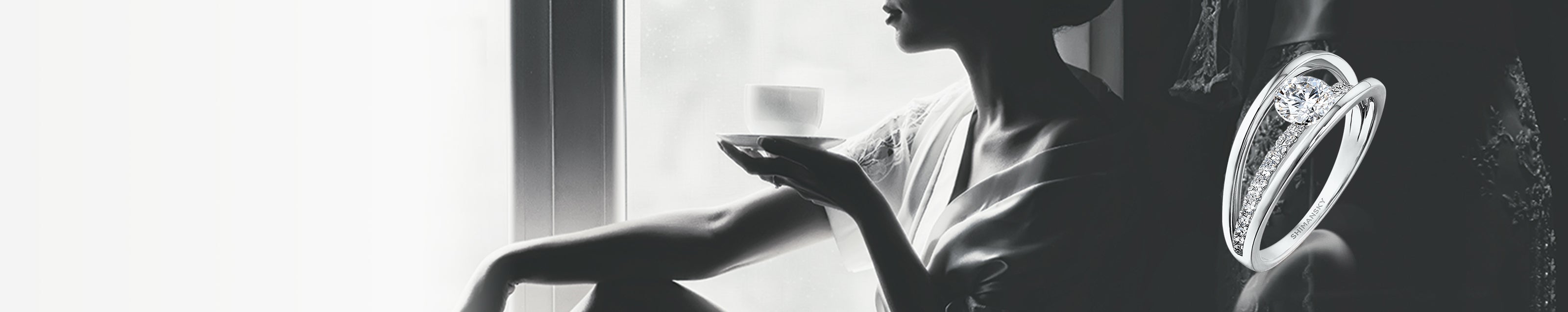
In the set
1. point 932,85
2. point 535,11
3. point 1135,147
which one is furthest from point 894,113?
point 535,11

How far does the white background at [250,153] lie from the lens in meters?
0.64

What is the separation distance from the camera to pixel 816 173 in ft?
2.36

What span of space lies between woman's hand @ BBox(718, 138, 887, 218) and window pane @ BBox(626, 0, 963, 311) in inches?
8.7

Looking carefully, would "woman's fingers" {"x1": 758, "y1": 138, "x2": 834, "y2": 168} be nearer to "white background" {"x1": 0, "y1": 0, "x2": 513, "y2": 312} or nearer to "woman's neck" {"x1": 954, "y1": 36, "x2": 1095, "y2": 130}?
"woman's neck" {"x1": 954, "y1": 36, "x2": 1095, "y2": 130}

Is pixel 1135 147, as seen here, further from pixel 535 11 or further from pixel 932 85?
pixel 535 11

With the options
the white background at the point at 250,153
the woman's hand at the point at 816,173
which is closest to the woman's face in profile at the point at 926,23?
the woman's hand at the point at 816,173

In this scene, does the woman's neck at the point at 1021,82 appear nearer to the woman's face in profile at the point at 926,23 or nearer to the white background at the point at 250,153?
the woman's face in profile at the point at 926,23

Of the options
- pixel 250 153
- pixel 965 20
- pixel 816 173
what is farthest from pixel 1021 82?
pixel 250 153

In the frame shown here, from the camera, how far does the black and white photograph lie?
67cm

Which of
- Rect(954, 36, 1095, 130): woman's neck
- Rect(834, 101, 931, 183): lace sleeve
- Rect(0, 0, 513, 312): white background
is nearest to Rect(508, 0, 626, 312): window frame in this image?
Rect(0, 0, 513, 312): white background

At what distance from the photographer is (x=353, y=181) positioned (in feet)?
2.80

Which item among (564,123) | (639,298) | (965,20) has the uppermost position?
(965,20)

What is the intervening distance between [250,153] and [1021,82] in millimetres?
530

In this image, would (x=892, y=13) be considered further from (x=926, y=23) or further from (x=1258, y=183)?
(x=1258, y=183)
